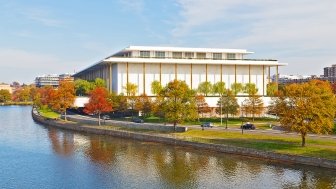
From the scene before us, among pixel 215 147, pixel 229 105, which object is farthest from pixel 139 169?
pixel 229 105

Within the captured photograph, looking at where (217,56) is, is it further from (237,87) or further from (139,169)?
(139,169)

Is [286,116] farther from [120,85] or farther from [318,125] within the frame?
[120,85]

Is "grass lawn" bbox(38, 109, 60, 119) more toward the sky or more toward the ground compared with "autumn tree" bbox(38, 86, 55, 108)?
more toward the ground

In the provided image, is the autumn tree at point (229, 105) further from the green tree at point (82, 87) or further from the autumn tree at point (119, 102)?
the green tree at point (82, 87)

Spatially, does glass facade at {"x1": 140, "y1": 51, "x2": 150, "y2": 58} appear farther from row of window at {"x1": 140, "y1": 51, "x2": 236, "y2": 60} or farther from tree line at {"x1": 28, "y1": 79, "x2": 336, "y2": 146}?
tree line at {"x1": 28, "y1": 79, "x2": 336, "y2": 146}

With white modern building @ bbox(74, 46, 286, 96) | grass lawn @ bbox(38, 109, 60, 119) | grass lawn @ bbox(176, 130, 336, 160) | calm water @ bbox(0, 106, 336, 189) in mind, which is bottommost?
calm water @ bbox(0, 106, 336, 189)

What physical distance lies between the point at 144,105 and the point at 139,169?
42.2m

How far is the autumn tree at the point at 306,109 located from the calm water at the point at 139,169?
589 centimetres

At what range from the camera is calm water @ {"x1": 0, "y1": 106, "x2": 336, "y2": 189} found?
39062mm

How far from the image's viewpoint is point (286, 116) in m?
50.3

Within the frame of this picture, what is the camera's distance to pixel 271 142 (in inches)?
2085

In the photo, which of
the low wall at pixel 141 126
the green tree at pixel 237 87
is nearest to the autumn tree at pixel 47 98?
the low wall at pixel 141 126

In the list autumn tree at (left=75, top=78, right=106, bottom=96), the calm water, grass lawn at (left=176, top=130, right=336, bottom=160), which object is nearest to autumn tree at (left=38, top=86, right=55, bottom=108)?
autumn tree at (left=75, top=78, right=106, bottom=96)

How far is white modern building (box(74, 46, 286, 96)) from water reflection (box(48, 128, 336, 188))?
168 ft
